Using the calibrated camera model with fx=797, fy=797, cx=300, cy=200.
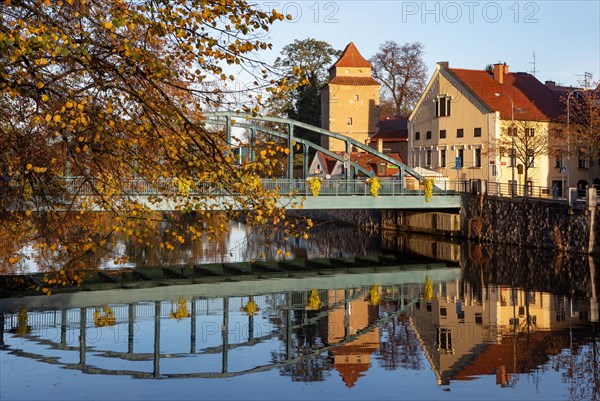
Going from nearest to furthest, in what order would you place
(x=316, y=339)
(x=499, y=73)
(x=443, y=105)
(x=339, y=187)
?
(x=316, y=339), (x=339, y=187), (x=499, y=73), (x=443, y=105)

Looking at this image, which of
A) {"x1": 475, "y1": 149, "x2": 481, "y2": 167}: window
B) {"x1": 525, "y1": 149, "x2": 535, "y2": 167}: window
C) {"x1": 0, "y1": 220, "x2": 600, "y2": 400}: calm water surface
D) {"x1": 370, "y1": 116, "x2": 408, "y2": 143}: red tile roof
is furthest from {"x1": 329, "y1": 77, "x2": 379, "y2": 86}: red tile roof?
{"x1": 0, "y1": 220, "x2": 600, "y2": 400}: calm water surface

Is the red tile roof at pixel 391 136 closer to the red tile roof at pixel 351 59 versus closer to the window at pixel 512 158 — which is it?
the red tile roof at pixel 351 59

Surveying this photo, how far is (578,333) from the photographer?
59.0 ft

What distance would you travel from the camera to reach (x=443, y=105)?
5469cm

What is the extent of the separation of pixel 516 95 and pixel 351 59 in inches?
988

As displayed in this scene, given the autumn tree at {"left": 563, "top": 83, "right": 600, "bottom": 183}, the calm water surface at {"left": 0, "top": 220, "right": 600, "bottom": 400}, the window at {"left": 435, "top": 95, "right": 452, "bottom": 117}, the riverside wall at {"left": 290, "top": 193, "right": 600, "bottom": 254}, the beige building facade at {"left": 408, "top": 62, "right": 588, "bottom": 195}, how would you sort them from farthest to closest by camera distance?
the window at {"left": 435, "top": 95, "right": 452, "bottom": 117} → the beige building facade at {"left": 408, "top": 62, "right": 588, "bottom": 195} → the autumn tree at {"left": 563, "top": 83, "right": 600, "bottom": 183} → the riverside wall at {"left": 290, "top": 193, "right": 600, "bottom": 254} → the calm water surface at {"left": 0, "top": 220, "right": 600, "bottom": 400}

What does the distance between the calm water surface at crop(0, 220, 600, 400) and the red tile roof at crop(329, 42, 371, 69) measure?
47558 millimetres

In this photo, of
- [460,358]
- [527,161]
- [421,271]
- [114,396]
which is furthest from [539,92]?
[114,396]

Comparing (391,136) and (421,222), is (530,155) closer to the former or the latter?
(421,222)

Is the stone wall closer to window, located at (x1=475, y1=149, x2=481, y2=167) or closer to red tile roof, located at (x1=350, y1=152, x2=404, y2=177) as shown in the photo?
window, located at (x1=475, y1=149, x2=481, y2=167)

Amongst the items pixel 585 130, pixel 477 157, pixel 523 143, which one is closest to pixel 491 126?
pixel 477 157

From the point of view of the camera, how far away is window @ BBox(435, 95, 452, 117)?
5416 centimetres

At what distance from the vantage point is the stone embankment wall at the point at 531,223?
34656 millimetres

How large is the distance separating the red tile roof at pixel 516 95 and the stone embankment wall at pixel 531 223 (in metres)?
8.83
